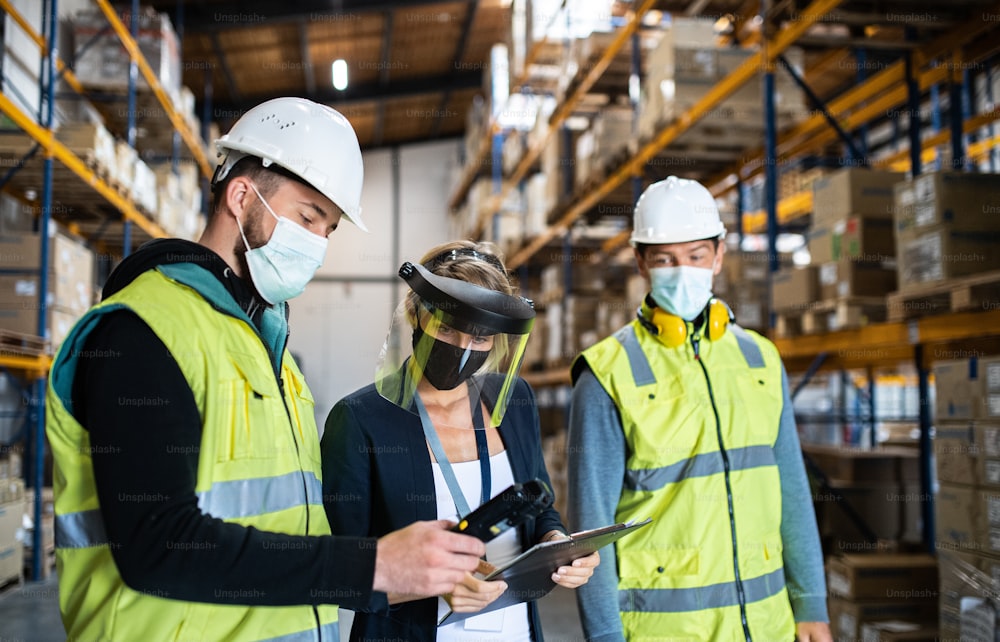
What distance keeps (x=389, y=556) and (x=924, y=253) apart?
373 cm

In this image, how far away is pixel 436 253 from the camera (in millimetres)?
2303

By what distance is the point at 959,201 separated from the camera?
418 centimetres

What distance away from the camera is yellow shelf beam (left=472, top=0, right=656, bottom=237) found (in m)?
8.09

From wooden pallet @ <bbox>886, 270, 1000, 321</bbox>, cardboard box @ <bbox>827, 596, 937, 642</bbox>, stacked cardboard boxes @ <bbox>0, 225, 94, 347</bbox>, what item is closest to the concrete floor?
cardboard box @ <bbox>827, 596, 937, 642</bbox>

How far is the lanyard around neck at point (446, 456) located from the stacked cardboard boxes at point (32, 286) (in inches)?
250

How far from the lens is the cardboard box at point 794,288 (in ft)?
17.2

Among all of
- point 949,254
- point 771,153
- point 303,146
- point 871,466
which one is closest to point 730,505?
point 303,146

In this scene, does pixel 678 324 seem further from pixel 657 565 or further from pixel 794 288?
pixel 794 288

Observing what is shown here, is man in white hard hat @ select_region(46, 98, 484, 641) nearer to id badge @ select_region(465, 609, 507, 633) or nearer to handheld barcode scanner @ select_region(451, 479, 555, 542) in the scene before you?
handheld barcode scanner @ select_region(451, 479, 555, 542)

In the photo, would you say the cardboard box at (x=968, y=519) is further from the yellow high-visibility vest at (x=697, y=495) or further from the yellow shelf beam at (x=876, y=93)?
the yellow shelf beam at (x=876, y=93)

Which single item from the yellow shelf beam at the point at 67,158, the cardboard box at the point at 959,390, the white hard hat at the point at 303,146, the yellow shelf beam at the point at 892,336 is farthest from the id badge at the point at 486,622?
the yellow shelf beam at the point at 67,158

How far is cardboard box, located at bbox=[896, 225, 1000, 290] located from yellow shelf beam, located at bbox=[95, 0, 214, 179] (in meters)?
8.35

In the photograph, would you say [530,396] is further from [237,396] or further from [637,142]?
[637,142]

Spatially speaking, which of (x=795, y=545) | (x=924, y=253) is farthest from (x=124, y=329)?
(x=924, y=253)
